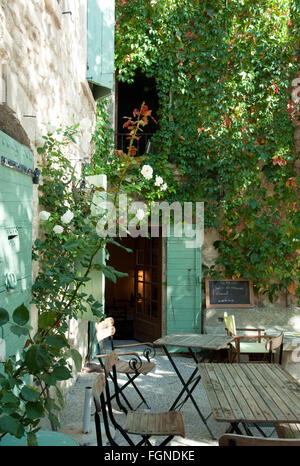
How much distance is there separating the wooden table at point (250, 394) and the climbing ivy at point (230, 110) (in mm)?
3634

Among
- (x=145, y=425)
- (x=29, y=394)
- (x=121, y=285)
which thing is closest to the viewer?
(x=29, y=394)

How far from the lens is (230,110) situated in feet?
22.7

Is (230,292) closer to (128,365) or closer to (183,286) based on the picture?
(183,286)

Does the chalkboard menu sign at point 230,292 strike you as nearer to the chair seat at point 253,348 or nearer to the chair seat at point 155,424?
the chair seat at point 253,348

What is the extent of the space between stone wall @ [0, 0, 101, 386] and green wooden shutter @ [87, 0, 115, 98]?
0.21 metres

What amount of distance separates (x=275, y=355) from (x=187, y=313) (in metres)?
1.86

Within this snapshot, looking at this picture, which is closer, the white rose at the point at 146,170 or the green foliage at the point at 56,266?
the green foliage at the point at 56,266

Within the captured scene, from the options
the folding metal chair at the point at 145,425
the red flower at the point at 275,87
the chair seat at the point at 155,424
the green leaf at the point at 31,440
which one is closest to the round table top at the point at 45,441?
the green leaf at the point at 31,440

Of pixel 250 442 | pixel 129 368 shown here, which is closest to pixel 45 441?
pixel 250 442

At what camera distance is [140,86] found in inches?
341

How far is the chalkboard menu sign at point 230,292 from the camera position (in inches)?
274

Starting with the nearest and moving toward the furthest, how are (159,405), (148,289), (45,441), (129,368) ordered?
1. (45,441)
2. (129,368)
3. (159,405)
4. (148,289)

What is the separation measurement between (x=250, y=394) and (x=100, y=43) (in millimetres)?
4463
